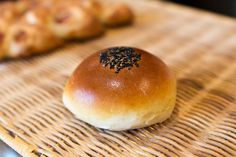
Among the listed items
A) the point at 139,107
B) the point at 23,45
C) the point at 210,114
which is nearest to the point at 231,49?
the point at 210,114

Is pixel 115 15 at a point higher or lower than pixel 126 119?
higher

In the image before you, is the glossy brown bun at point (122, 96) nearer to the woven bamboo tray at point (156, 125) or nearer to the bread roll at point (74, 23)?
the woven bamboo tray at point (156, 125)

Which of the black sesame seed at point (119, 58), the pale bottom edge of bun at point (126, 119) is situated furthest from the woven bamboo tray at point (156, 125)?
the black sesame seed at point (119, 58)

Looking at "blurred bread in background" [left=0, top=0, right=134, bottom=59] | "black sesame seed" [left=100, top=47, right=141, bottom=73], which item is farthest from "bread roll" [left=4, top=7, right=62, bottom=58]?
"black sesame seed" [left=100, top=47, right=141, bottom=73]

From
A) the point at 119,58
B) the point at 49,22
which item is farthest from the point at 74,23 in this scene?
the point at 119,58

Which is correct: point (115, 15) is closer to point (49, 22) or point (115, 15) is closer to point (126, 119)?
point (49, 22)

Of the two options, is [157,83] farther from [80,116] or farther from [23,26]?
[23,26]
